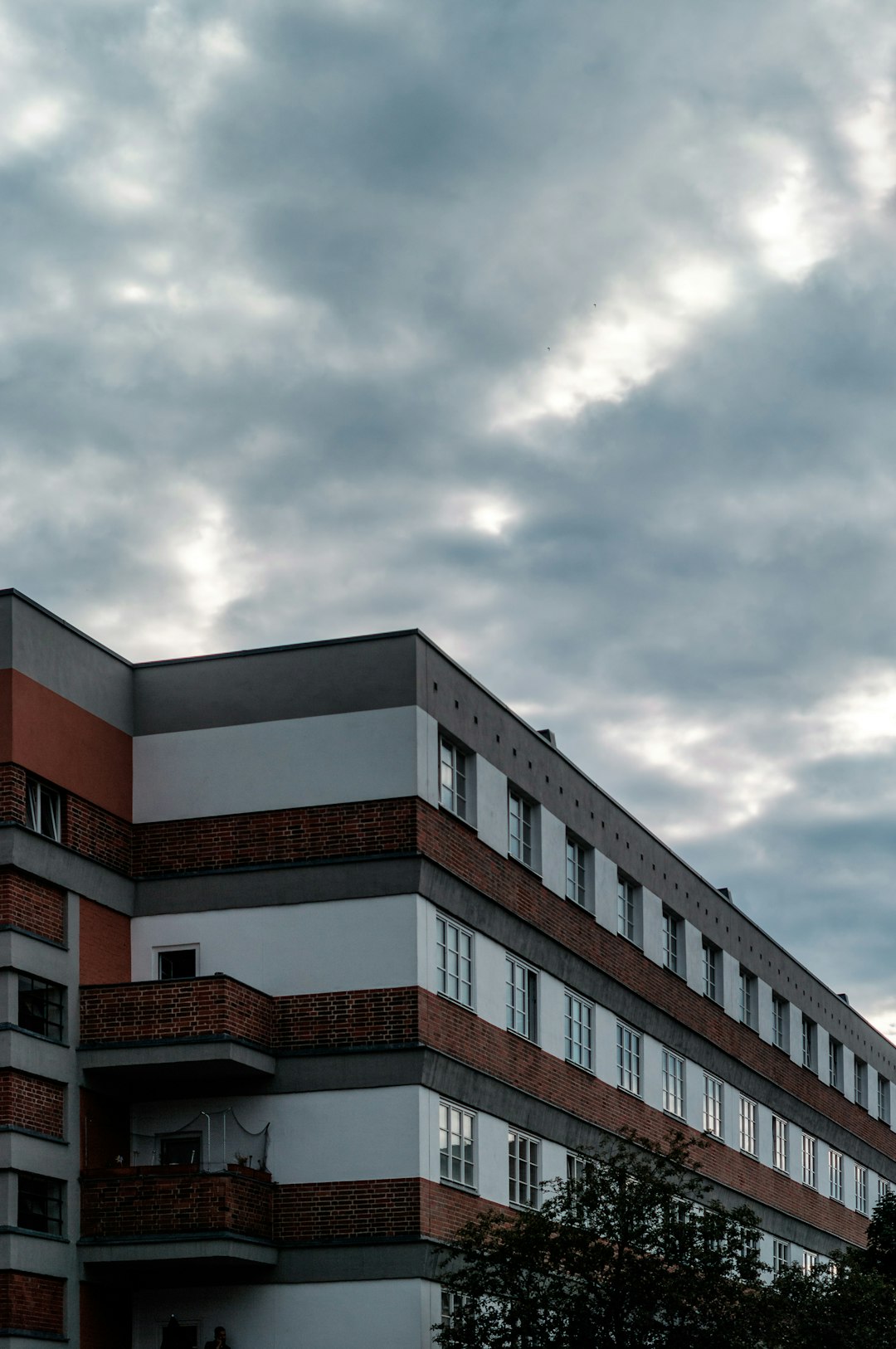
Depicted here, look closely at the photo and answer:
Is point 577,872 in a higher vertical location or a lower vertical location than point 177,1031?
higher

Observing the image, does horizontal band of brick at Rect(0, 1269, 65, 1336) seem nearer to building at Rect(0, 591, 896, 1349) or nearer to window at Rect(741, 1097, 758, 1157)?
building at Rect(0, 591, 896, 1349)

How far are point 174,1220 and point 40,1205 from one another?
7.27ft

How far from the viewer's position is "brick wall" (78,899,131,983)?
36.6 meters

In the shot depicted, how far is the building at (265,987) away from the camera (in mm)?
34625

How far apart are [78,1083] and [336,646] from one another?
29.8 ft

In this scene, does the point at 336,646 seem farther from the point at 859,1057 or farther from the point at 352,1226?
the point at 859,1057

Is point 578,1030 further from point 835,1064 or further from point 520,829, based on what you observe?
point 835,1064

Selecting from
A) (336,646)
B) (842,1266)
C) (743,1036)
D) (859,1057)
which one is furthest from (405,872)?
(859,1057)

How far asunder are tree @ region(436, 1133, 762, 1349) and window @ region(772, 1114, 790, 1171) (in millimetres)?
23487

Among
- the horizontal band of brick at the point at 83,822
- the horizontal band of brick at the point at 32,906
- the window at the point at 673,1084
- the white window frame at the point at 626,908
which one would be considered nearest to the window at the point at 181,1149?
the horizontal band of brick at the point at 32,906

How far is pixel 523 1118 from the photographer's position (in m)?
40.0

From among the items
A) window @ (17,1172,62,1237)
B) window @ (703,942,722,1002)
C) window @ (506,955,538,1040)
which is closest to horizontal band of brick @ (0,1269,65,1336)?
window @ (17,1172,62,1237)

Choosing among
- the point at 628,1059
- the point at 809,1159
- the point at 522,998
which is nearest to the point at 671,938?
the point at 628,1059

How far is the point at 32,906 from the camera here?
35.2 metres
